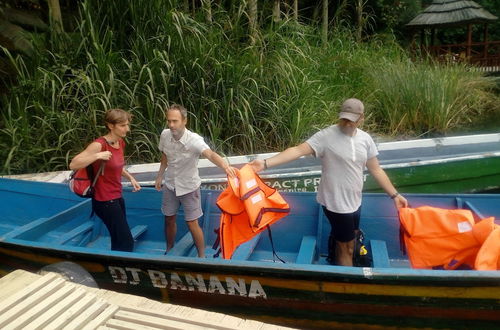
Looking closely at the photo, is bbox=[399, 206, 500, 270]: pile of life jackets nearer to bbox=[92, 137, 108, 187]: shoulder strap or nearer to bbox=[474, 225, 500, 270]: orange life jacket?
bbox=[474, 225, 500, 270]: orange life jacket

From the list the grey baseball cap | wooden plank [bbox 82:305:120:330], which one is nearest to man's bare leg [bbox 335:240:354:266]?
the grey baseball cap

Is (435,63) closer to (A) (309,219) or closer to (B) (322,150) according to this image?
(A) (309,219)

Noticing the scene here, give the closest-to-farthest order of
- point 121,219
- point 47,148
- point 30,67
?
1. point 121,219
2. point 47,148
3. point 30,67

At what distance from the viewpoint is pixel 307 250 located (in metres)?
3.93

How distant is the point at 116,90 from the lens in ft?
20.7

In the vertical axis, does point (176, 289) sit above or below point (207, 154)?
below

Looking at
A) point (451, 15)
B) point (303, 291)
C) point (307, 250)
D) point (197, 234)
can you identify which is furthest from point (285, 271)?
point (451, 15)

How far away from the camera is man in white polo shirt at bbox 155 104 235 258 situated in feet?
11.1

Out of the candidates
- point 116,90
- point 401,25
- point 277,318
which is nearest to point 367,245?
point 277,318

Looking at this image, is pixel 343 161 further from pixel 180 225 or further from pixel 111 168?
pixel 180 225

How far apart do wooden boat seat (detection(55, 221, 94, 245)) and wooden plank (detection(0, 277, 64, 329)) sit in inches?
76.8

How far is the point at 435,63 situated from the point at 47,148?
7.26 meters

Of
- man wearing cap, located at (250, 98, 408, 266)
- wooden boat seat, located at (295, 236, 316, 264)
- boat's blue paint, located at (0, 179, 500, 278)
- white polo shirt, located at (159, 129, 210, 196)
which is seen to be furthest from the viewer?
boat's blue paint, located at (0, 179, 500, 278)

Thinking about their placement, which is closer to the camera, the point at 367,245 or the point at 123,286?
the point at 123,286
